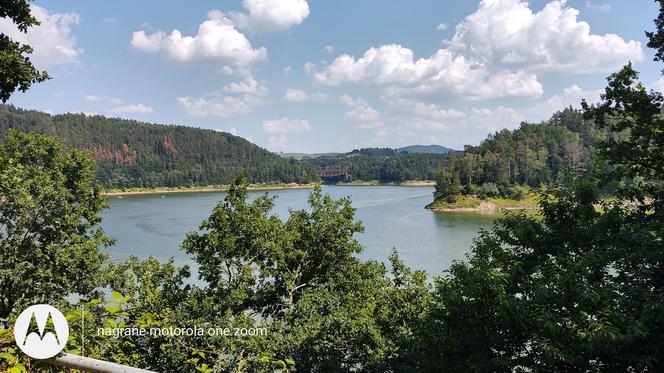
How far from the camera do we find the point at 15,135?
18359 mm

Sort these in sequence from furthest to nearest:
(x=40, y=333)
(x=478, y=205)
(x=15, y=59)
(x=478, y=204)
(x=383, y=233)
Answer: (x=478, y=204), (x=478, y=205), (x=383, y=233), (x=15, y=59), (x=40, y=333)

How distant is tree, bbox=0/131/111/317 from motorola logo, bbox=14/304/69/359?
47.0 feet

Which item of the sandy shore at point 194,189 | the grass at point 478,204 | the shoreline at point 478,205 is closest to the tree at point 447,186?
the grass at point 478,204

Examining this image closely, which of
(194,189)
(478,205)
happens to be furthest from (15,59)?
(194,189)

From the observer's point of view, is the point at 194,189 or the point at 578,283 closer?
the point at 578,283

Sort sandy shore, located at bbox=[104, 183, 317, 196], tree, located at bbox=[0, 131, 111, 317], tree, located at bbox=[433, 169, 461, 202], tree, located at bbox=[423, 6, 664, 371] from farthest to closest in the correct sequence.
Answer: sandy shore, located at bbox=[104, 183, 317, 196]
tree, located at bbox=[433, 169, 461, 202]
tree, located at bbox=[0, 131, 111, 317]
tree, located at bbox=[423, 6, 664, 371]

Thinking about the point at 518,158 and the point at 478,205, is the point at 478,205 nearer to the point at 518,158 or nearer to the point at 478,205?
the point at 478,205

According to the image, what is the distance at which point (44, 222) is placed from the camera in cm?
1748

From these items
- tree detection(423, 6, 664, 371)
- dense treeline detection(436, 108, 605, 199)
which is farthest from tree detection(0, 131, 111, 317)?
dense treeline detection(436, 108, 605, 199)

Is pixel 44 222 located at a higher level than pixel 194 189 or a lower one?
higher

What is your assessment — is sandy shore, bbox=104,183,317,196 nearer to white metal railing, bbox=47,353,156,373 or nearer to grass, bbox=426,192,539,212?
grass, bbox=426,192,539,212

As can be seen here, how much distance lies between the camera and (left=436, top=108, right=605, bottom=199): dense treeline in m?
106

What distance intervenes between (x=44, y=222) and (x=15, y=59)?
11.6 m

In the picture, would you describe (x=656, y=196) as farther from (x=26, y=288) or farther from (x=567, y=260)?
(x=26, y=288)
